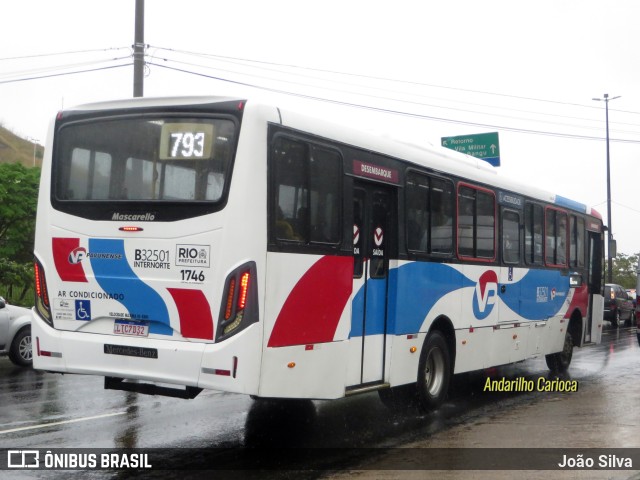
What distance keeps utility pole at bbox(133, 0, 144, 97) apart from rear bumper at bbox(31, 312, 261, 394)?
10.5 meters

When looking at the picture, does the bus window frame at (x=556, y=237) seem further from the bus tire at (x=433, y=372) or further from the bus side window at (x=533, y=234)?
the bus tire at (x=433, y=372)

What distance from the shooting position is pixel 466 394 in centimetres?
1276

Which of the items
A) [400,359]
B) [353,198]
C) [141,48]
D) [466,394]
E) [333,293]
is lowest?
[466,394]

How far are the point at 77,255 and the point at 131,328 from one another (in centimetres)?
95

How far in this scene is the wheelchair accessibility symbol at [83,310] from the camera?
805cm

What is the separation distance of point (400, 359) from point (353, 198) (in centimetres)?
206

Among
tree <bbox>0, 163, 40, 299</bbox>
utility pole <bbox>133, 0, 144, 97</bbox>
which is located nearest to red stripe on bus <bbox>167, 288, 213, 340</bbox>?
utility pole <bbox>133, 0, 144, 97</bbox>

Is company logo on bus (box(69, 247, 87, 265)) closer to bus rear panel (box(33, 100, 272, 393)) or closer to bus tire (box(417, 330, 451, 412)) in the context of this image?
bus rear panel (box(33, 100, 272, 393))

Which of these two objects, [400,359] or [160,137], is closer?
[160,137]

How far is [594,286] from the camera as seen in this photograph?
1702 centimetres

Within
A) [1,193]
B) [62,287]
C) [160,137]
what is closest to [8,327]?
[62,287]

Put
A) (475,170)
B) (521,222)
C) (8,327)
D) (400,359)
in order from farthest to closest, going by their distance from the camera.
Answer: (8,327)
(521,222)
(475,170)
(400,359)

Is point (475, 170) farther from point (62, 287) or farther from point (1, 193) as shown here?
point (1, 193)

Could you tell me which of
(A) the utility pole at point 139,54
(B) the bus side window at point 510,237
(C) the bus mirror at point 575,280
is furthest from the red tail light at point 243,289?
(A) the utility pole at point 139,54
